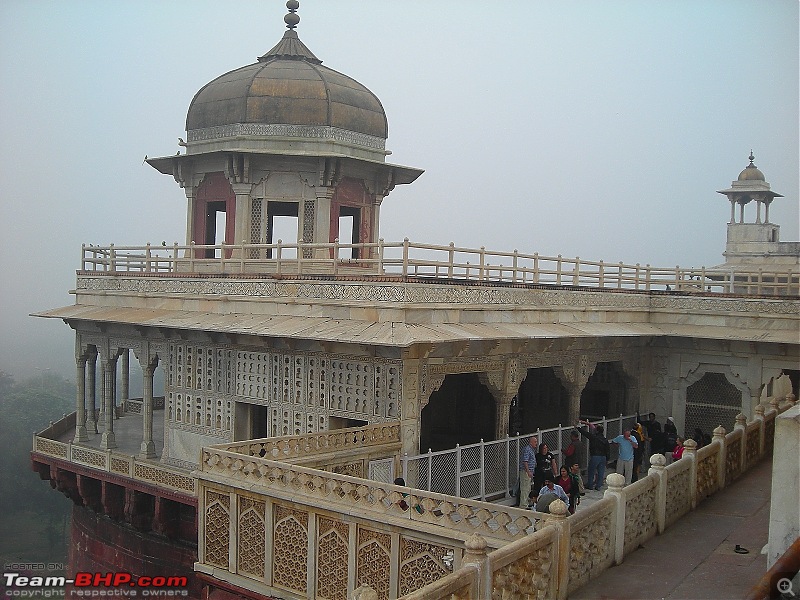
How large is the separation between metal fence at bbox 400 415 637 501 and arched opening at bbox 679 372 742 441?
18.5ft

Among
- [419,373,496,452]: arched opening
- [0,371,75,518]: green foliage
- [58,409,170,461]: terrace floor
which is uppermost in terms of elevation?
[419,373,496,452]: arched opening

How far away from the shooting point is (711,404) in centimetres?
1889

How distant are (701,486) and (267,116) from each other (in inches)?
478

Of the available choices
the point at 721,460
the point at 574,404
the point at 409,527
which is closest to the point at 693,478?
the point at 721,460

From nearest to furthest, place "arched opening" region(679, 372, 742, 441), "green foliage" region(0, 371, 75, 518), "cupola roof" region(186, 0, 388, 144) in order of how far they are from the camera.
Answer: "arched opening" region(679, 372, 742, 441)
"cupola roof" region(186, 0, 388, 144)
"green foliage" region(0, 371, 75, 518)

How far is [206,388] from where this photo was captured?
16.0 metres

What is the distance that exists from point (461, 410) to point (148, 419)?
697cm

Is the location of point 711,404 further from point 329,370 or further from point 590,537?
point 590,537

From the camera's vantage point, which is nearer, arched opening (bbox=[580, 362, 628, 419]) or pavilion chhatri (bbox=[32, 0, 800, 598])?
pavilion chhatri (bbox=[32, 0, 800, 598])

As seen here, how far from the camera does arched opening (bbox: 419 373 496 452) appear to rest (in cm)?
2017

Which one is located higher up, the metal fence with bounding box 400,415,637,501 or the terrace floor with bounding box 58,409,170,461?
the metal fence with bounding box 400,415,637,501

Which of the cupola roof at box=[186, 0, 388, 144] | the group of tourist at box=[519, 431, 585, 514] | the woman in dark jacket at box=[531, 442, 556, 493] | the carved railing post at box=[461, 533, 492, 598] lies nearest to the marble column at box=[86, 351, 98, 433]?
the cupola roof at box=[186, 0, 388, 144]

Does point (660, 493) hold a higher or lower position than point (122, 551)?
higher

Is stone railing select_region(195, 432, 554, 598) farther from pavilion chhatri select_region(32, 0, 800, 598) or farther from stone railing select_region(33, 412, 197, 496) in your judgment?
stone railing select_region(33, 412, 197, 496)
